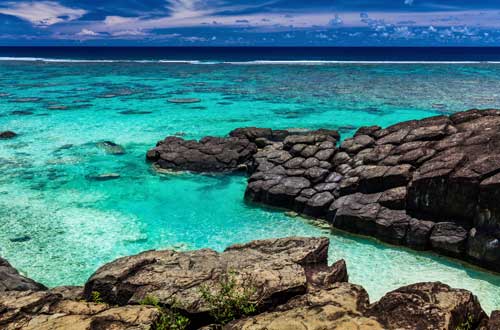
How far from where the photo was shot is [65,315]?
25.3 feet

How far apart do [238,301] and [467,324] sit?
3.74 meters

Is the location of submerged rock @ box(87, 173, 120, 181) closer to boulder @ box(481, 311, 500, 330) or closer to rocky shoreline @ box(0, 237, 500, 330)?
rocky shoreline @ box(0, 237, 500, 330)

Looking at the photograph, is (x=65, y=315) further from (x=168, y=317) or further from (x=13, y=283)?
(x=13, y=283)

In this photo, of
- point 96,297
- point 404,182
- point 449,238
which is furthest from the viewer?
point 404,182

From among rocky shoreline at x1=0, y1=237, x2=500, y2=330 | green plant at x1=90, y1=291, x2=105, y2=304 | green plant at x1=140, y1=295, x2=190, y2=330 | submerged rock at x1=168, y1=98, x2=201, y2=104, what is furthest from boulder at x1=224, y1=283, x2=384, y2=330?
submerged rock at x1=168, y1=98, x2=201, y2=104

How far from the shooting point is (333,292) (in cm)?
806

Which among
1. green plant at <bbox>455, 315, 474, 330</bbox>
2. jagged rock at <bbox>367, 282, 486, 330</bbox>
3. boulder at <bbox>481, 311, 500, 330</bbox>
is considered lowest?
green plant at <bbox>455, 315, 474, 330</bbox>

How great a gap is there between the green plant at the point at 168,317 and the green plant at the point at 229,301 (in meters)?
0.51

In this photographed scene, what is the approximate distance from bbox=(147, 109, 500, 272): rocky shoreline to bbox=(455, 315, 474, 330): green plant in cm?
663

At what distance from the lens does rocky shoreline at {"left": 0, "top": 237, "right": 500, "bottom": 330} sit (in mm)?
7258

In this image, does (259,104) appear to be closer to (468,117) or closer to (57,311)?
(468,117)

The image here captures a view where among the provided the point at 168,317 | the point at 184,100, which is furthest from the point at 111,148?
the point at 168,317

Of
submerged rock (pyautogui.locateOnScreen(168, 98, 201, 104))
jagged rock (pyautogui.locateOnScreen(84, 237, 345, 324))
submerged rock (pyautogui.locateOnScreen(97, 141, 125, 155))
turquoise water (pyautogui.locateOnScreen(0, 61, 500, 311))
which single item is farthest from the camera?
submerged rock (pyautogui.locateOnScreen(168, 98, 201, 104))

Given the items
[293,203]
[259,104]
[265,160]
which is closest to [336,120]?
[259,104]
